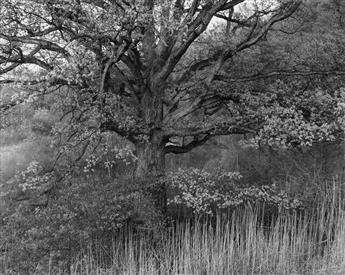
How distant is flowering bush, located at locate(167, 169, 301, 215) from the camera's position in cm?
880

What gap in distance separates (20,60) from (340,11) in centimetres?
729

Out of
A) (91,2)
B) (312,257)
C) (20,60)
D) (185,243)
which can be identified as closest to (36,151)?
(20,60)

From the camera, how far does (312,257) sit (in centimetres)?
650

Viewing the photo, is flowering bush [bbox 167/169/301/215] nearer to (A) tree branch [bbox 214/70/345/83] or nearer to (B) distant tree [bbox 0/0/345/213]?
(B) distant tree [bbox 0/0/345/213]

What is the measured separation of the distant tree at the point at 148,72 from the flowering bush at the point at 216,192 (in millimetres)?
532

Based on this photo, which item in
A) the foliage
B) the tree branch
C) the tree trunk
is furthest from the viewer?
the tree branch

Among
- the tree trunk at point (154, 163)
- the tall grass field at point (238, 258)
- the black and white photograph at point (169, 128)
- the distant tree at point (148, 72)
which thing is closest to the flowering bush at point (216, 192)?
the black and white photograph at point (169, 128)

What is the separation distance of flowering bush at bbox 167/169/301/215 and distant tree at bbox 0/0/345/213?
532 mm

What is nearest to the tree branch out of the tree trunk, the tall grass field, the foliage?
the tree trunk

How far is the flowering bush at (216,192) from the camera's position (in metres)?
8.80

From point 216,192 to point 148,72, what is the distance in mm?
2976

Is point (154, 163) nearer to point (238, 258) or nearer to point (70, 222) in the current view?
point (70, 222)

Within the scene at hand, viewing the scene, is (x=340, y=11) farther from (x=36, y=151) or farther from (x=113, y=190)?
(x=36, y=151)

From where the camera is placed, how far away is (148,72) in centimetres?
959
